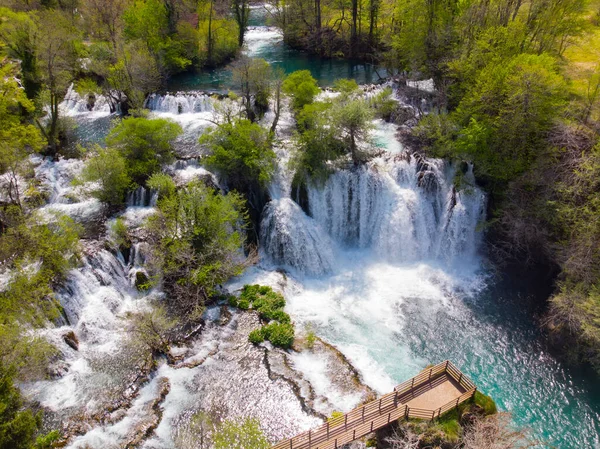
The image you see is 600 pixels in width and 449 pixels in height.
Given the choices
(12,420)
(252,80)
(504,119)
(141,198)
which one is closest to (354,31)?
(252,80)

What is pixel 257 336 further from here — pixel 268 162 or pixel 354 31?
pixel 354 31

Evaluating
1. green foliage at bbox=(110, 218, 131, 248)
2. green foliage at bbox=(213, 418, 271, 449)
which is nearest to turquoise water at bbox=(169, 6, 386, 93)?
green foliage at bbox=(110, 218, 131, 248)

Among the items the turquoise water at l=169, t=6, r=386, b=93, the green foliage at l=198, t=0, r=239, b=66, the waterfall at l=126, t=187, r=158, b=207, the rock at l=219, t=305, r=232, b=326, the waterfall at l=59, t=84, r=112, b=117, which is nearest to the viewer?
the rock at l=219, t=305, r=232, b=326

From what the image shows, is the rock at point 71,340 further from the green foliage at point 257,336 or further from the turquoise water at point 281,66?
the turquoise water at point 281,66

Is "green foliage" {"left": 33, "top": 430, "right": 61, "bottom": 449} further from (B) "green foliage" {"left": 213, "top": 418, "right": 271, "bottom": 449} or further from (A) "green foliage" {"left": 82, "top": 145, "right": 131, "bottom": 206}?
(A) "green foliage" {"left": 82, "top": 145, "right": 131, "bottom": 206}

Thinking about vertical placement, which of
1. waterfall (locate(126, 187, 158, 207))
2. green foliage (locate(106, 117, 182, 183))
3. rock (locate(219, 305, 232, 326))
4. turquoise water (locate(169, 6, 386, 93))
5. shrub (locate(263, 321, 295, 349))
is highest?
turquoise water (locate(169, 6, 386, 93))

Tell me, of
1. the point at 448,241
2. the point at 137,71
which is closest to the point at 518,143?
the point at 448,241

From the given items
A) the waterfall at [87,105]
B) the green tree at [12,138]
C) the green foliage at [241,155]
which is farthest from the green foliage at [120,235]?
the waterfall at [87,105]
